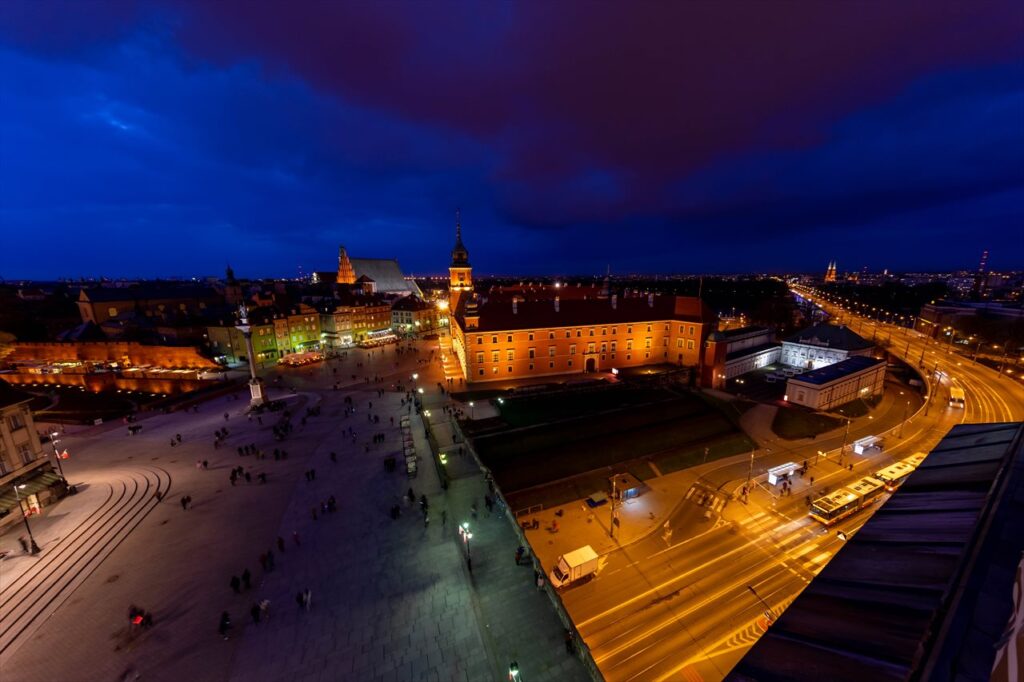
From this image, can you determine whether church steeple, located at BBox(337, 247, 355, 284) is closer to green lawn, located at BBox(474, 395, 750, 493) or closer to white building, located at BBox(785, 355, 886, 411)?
green lawn, located at BBox(474, 395, 750, 493)

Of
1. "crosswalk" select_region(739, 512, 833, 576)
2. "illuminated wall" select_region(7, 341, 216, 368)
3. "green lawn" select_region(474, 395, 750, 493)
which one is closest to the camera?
"crosswalk" select_region(739, 512, 833, 576)

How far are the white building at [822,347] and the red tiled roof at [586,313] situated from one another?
716 inches

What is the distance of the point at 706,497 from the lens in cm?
3011

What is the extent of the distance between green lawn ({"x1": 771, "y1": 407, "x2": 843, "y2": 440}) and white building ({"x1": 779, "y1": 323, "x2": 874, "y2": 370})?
48.3 ft

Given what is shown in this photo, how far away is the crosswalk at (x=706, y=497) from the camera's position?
2905cm

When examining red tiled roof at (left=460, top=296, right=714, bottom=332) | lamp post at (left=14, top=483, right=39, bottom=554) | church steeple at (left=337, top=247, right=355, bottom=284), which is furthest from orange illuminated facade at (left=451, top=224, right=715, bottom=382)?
church steeple at (left=337, top=247, right=355, bottom=284)

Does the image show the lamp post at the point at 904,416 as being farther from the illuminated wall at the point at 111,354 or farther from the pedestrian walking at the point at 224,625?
the illuminated wall at the point at 111,354

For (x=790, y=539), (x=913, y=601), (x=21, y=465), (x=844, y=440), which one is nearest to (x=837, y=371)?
(x=844, y=440)

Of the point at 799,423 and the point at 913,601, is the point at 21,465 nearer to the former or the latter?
the point at 913,601

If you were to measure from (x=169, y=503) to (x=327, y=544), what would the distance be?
1444 cm

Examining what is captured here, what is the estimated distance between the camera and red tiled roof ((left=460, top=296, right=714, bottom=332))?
54094mm

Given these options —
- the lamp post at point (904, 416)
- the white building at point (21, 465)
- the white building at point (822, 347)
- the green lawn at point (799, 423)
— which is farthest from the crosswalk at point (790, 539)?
the white building at point (21, 465)

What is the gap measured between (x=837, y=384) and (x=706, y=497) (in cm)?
2970

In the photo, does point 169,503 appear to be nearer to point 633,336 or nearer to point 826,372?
point 633,336
